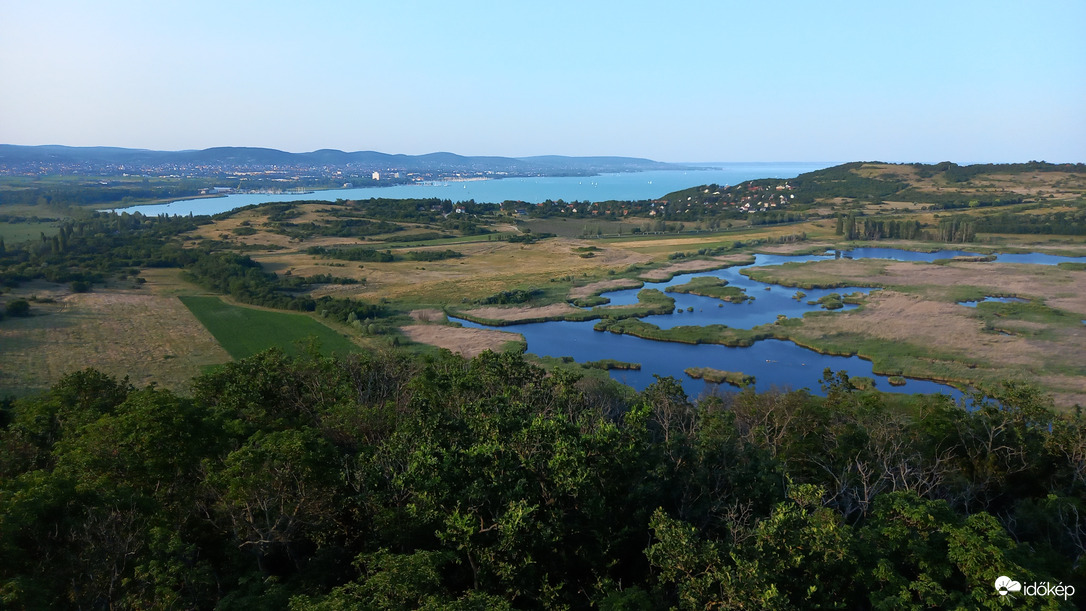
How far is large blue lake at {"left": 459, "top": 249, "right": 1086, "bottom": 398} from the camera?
40.3 m

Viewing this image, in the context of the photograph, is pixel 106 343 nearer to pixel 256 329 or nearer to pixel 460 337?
Result: pixel 256 329

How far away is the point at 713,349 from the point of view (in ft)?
154

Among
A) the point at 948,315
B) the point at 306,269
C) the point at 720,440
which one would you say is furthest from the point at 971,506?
the point at 306,269

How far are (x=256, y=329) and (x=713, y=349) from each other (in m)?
35.7

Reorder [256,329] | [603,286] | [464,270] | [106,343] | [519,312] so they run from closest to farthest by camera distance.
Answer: [106,343] → [256,329] → [519,312] → [603,286] → [464,270]

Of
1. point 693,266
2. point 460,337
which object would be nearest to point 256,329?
point 460,337

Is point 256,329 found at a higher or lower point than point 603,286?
lower

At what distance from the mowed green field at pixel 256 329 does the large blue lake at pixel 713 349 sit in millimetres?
11885

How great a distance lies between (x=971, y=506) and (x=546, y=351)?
30.6 m

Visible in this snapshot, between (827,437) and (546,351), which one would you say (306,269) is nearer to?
(546,351)

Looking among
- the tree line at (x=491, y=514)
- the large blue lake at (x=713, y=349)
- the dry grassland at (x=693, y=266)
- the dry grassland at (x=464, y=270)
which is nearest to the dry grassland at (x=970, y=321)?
the large blue lake at (x=713, y=349)

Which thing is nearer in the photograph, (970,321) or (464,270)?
(970,321)

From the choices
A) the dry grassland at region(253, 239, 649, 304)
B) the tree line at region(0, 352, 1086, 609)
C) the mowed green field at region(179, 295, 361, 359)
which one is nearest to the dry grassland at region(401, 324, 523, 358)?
the mowed green field at region(179, 295, 361, 359)

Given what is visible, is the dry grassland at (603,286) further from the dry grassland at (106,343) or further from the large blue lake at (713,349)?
the dry grassland at (106,343)
